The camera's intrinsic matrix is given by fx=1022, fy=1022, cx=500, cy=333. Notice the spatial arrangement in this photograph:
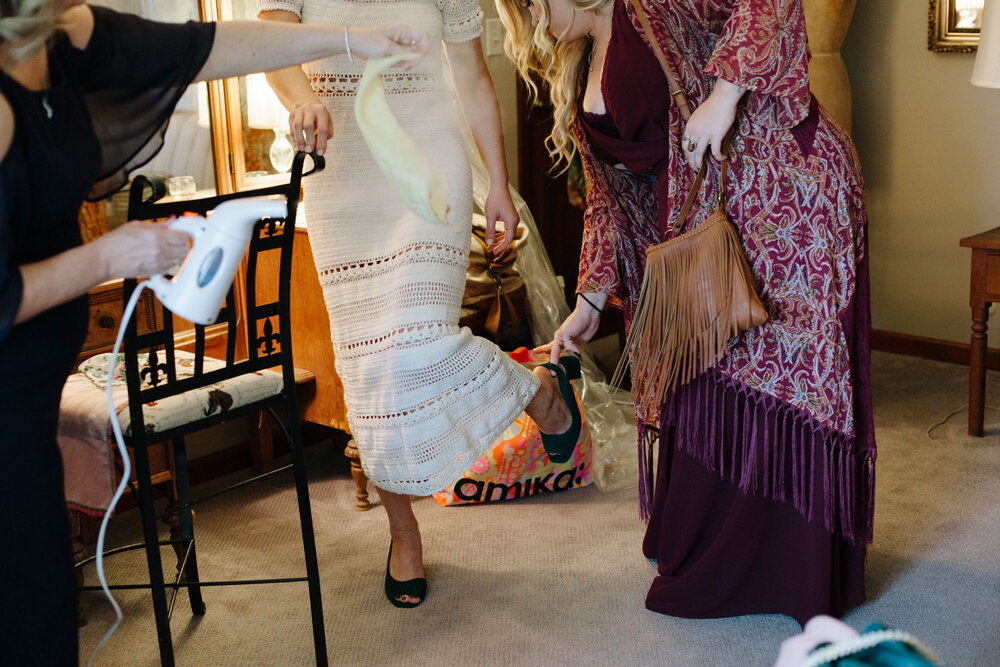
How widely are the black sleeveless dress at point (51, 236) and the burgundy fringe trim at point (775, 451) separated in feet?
4.15

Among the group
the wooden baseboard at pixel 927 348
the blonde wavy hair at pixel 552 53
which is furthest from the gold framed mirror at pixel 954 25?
the blonde wavy hair at pixel 552 53

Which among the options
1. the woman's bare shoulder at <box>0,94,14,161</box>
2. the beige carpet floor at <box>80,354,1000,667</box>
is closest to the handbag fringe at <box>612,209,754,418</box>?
the beige carpet floor at <box>80,354,1000,667</box>

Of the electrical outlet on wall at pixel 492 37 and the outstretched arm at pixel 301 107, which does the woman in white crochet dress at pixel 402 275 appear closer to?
the outstretched arm at pixel 301 107

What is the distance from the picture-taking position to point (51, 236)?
52.8 inches

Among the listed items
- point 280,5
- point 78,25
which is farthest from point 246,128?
point 78,25

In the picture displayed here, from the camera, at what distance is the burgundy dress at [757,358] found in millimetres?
1998

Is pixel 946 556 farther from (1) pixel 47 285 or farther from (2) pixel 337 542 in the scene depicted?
(1) pixel 47 285

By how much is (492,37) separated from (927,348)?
217 centimetres

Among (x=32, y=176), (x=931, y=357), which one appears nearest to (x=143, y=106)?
(x=32, y=176)

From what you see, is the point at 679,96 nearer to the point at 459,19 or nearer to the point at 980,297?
the point at 459,19

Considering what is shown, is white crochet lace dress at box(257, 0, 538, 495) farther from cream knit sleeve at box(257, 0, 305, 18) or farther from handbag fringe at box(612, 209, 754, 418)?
handbag fringe at box(612, 209, 754, 418)

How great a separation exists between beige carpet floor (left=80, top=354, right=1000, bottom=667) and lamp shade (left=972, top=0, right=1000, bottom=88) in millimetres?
1134

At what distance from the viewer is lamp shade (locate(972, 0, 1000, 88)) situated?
3025 millimetres

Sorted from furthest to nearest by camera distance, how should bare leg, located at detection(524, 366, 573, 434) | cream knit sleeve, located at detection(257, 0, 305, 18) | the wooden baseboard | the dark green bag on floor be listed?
the wooden baseboard → bare leg, located at detection(524, 366, 573, 434) → cream knit sleeve, located at detection(257, 0, 305, 18) → the dark green bag on floor
